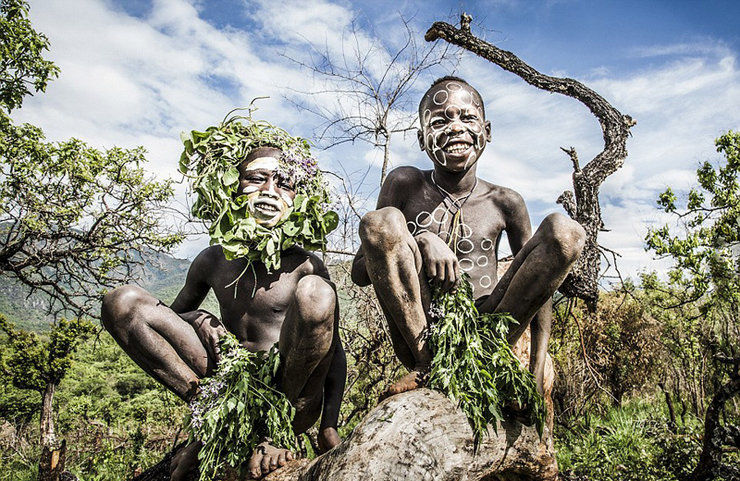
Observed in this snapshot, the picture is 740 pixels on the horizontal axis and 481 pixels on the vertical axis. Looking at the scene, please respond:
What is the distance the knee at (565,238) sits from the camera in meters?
1.94

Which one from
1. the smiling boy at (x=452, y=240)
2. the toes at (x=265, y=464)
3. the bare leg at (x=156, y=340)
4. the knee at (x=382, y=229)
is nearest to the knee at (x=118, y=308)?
the bare leg at (x=156, y=340)

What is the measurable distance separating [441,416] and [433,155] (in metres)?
1.36

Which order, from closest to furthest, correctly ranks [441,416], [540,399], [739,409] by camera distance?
1. [441,416]
2. [540,399]
3. [739,409]

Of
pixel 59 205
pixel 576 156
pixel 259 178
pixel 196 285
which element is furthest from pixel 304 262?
pixel 59 205

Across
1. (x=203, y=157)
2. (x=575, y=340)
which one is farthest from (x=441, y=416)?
(x=575, y=340)

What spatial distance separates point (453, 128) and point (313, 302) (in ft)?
3.89

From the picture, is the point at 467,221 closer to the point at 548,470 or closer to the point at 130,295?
the point at 548,470

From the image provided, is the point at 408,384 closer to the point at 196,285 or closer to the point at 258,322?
the point at 258,322

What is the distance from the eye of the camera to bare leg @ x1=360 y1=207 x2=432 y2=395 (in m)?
1.99

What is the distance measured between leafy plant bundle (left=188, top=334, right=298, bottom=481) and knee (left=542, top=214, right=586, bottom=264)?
132 centimetres

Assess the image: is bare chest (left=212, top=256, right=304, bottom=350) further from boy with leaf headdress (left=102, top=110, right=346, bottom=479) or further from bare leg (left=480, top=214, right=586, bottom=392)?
bare leg (left=480, top=214, right=586, bottom=392)

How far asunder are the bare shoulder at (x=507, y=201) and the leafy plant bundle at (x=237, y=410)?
54.6 inches

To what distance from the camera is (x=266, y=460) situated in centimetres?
210

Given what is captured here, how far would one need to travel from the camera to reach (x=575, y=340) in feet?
24.7
